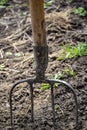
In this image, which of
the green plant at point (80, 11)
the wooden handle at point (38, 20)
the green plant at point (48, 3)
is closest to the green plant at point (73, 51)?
the green plant at point (80, 11)

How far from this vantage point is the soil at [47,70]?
2.76m

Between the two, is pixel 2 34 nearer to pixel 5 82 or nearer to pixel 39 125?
pixel 5 82

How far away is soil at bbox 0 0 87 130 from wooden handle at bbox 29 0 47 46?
626 mm

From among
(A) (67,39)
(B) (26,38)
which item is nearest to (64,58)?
(A) (67,39)

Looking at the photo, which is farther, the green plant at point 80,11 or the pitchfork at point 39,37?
the green plant at point 80,11

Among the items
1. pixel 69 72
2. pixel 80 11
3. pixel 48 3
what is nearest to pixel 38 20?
pixel 69 72

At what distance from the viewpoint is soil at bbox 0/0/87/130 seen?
109 inches

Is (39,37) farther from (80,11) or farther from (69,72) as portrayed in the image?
(80,11)

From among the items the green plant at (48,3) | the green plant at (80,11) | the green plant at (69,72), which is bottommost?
the green plant at (69,72)

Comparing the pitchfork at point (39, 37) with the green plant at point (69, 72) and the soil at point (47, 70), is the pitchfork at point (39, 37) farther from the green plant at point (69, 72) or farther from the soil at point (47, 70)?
the green plant at point (69, 72)

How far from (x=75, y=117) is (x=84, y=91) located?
335mm

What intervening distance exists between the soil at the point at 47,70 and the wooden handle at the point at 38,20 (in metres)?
0.63

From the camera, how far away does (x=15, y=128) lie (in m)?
2.69

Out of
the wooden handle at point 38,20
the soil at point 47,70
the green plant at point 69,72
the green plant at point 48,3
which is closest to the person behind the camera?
the wooden handle at point 38,20
